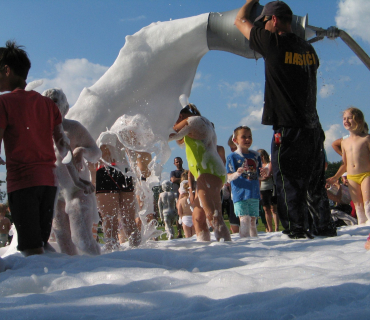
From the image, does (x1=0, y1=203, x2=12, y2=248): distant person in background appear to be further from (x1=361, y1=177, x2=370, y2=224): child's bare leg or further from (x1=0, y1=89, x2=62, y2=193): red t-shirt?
(x1=361, y1=177, x2=370, y2=224): child's bare leg

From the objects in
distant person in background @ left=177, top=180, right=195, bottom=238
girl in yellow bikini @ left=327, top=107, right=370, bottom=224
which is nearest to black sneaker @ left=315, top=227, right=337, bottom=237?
girl in yellow bikini @ left=327, top=107, right=370, bottom=224

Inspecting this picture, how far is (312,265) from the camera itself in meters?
1.85

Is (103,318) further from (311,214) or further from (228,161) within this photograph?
(228,161)

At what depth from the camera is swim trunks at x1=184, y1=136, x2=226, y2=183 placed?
3750mm

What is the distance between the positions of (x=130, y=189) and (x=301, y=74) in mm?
2049

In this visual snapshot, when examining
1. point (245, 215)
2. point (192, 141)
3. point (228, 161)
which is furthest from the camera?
point (228, 161)

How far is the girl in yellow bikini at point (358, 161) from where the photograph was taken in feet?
15.8

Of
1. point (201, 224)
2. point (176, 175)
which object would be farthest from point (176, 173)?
point (201, 224)

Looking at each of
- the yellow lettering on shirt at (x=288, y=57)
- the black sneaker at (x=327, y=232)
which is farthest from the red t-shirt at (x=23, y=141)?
the black sneaker at (x=327, y=232)

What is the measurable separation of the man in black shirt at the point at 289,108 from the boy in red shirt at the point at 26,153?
190 cm

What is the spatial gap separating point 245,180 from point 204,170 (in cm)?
129

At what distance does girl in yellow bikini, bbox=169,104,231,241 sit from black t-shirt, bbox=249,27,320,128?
2.12 ft

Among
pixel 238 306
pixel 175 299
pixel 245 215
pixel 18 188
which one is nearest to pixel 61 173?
pixel 18 188

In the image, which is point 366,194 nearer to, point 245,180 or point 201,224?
point 245,180
